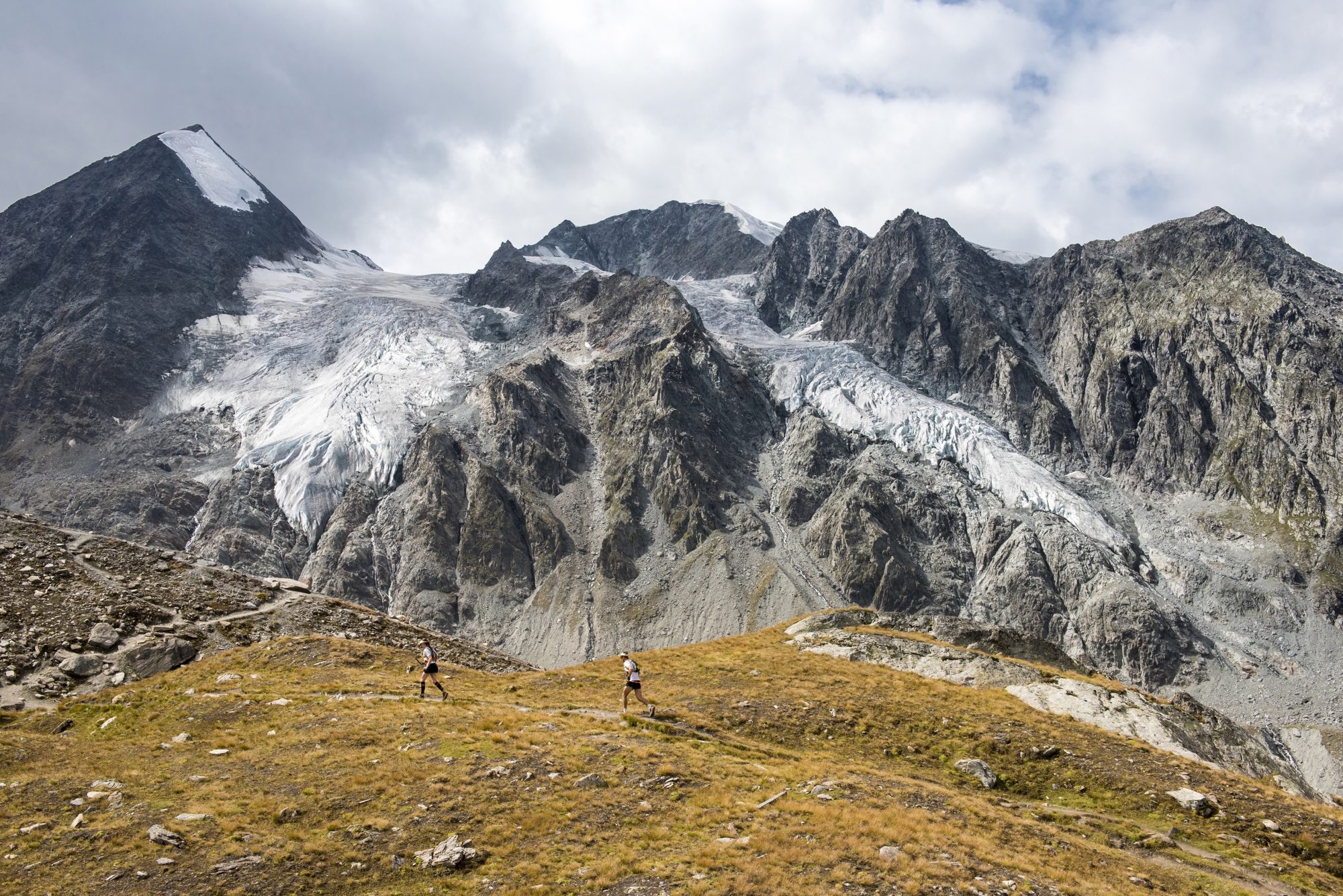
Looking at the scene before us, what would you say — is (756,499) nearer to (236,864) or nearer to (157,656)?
(157,656)

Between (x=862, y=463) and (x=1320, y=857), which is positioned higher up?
(x=862, y=463)

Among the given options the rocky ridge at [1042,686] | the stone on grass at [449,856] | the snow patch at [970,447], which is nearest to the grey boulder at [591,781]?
the stone on grass at [449,856]

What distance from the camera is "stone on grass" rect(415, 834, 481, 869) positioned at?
51.3ft

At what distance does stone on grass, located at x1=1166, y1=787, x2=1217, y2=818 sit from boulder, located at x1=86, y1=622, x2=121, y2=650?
43.7m

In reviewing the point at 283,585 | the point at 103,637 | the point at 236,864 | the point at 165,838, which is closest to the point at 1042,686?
the point at 236,864

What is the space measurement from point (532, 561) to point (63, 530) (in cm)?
11850

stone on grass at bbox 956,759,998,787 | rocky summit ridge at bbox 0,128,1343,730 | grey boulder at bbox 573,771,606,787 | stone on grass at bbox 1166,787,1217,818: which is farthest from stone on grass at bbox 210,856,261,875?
rocky summit ridge at bbox 0,128,1343,730

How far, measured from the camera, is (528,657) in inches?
5428

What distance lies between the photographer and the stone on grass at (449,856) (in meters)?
15.6

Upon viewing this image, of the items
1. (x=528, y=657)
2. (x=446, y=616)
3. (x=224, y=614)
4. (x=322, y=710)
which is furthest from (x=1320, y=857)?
(x=446, y=616)

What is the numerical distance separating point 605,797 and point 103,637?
2772cm

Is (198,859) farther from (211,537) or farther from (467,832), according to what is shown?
(211,537)

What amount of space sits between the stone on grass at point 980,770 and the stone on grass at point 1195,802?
5.61 meters

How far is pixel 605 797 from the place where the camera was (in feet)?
63.0
